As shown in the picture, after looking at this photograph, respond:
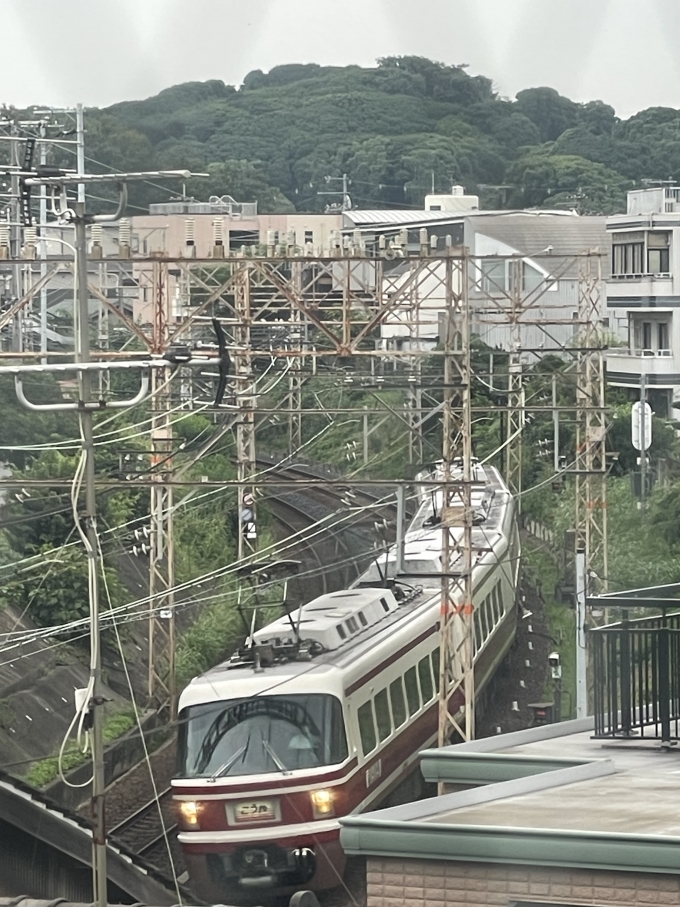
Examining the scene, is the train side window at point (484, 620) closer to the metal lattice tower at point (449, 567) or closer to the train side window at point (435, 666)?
the train side window at point (435, 666)

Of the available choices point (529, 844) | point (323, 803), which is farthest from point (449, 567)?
point (529, 844)

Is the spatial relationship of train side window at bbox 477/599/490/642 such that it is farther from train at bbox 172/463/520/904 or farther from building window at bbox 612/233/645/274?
building window at bbox 612/233/645/274

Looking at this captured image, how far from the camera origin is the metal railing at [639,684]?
2.89m

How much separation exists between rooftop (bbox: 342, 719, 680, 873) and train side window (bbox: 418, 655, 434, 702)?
10.5 feet

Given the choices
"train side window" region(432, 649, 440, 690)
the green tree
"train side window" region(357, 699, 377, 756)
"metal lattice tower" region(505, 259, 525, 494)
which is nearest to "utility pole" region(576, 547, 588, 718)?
"train side window" region(432, 649, 440, 690)

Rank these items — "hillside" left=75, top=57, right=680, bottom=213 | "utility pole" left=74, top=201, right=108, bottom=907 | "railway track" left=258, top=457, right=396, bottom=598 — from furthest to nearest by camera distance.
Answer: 1. "railway track" left=258, top=457, right=396, bottom=598
2. "hillside" left=75, top=57, right=680, bottom=213
3. "utility pole" left=74, top=201, right=108, bottom=907

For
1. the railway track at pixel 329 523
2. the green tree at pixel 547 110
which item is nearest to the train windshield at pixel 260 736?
the green tree at pixel 547 110

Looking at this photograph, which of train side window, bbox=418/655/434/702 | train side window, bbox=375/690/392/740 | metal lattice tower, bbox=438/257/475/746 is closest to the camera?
train side window, bbox=375/690/392/740

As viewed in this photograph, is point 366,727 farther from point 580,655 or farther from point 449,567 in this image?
point 580,655

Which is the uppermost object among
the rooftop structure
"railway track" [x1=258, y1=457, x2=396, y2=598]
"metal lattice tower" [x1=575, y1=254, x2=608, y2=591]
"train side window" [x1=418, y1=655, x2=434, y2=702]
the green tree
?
the green tree

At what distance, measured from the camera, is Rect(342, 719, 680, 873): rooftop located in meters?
2.06

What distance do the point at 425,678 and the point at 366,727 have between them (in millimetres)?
1205

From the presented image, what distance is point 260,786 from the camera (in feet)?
15.1

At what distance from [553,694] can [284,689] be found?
10.4 feet
